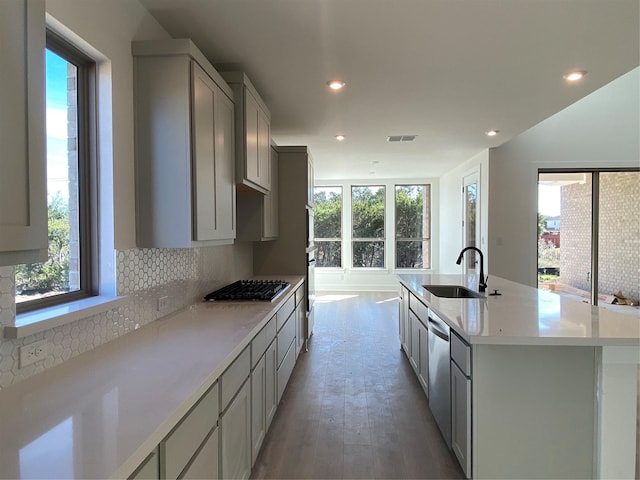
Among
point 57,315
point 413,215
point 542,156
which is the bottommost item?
point 57,315

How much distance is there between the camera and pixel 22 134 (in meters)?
0.86

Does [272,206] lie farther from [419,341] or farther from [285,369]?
[419,341]

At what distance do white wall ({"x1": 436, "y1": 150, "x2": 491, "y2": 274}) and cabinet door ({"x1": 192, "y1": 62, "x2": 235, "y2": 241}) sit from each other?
13.9 feet

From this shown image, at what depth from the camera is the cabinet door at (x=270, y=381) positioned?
2279 millimetres

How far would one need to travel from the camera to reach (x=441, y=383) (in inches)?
91.6

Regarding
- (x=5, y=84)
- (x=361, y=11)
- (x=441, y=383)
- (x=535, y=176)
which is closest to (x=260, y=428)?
(x=441, y=383)

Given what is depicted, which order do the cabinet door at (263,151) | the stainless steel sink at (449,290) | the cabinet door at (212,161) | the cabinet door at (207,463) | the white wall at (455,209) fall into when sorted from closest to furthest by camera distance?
1. the cabinet door at (207,463)
2. the cabinet door at (212,161)
3. the cabinet door at (263,151)
4. the stainless steel sink at (449,290)
5. the white wall at (455,209)

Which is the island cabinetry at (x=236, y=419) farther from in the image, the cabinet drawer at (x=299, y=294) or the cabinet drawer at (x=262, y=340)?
the cabinet drawer at (x=299, y=294)

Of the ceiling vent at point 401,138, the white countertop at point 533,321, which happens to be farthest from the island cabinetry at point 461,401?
the ceiling vent at point 401,138

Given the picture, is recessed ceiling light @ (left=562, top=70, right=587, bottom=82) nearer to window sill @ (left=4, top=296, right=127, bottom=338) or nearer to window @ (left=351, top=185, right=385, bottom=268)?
window sill @ (left=4, top=296, right=127, bottom=338)

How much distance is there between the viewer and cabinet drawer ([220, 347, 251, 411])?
58.5 inches

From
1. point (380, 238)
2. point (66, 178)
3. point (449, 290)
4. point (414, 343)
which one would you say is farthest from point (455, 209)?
point (66, 178)

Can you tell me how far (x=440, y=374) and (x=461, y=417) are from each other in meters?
0.42

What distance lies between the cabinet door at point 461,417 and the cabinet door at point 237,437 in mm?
1142
